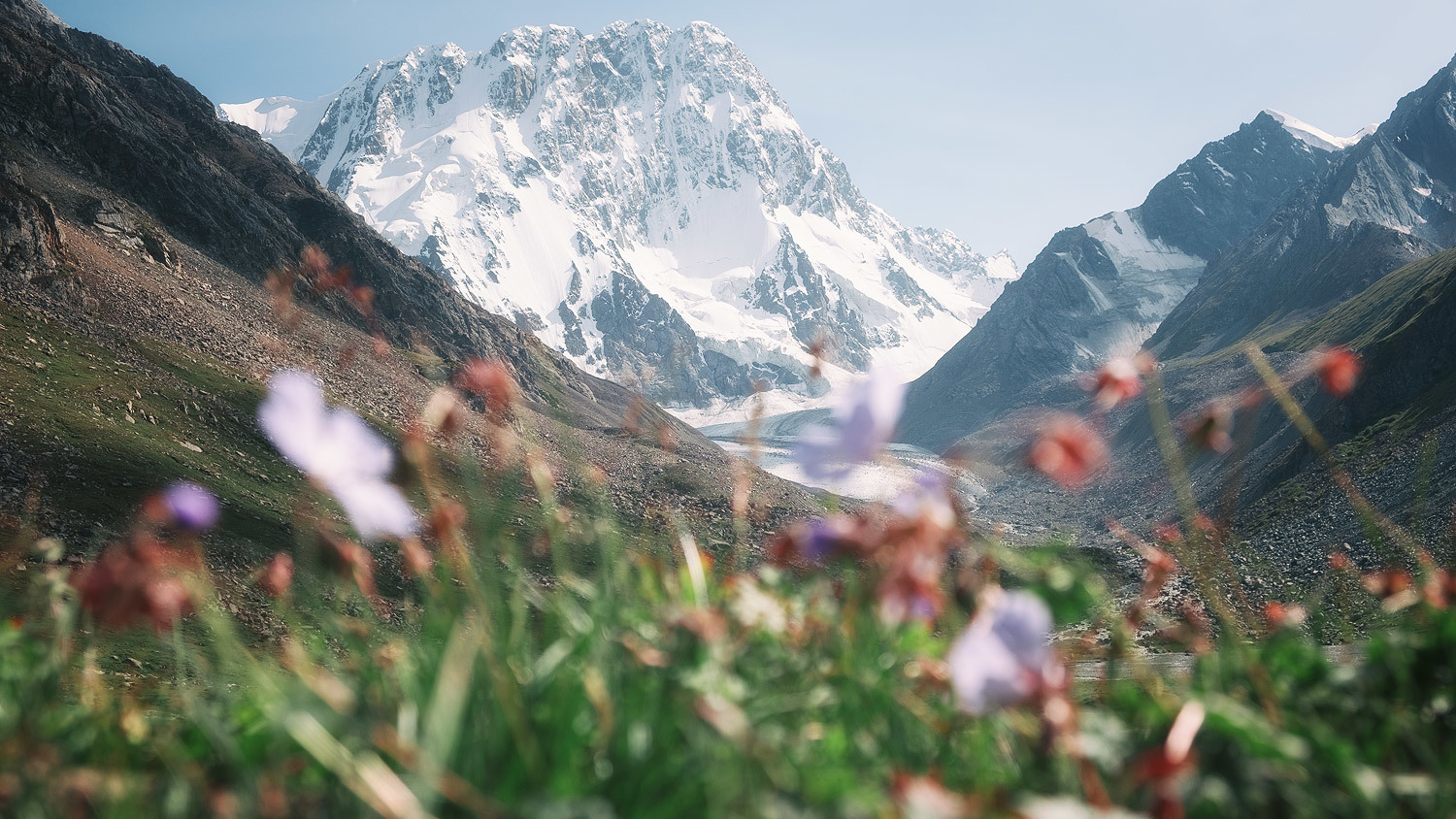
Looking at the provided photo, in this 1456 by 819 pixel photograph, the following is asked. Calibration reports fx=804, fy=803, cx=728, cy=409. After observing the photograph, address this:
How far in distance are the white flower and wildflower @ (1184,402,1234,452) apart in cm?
200

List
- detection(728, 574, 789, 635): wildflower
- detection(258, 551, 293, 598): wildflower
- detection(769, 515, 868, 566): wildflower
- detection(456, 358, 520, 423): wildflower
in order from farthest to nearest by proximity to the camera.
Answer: detection(258, 551, 293, 598): wildflower
detection(456, 358, 520, 423): wildflower
detection(728, 574, 789, 635): wildflower
detection(769, 515, 868, 566): wildflower

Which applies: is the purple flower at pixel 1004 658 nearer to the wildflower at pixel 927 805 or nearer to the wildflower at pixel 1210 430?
the wildflower at pixel 927 805

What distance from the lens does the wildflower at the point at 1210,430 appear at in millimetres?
2121

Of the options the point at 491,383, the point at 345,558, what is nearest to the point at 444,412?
the point at 491,383

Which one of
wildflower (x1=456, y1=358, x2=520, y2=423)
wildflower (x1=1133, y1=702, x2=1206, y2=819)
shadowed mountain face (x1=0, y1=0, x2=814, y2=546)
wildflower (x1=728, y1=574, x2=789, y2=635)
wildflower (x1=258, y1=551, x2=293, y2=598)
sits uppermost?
shadowed mountain face (x1=0, y1=0, x2=814, y2=546)

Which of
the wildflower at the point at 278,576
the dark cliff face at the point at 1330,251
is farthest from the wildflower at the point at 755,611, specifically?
the dark cliff face at the point at 1330,251

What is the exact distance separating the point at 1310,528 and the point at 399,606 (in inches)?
2613

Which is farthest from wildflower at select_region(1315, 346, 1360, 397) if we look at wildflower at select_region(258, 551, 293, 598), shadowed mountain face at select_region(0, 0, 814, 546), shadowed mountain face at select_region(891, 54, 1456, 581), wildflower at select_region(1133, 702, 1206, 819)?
wildflower at select_region(258, 551, 293, 598)

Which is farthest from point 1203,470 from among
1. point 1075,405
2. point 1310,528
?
point 1075,405

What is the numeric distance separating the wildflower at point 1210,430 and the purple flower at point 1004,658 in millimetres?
938

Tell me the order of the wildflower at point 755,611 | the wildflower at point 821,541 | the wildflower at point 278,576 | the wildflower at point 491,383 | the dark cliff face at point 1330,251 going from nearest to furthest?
1. the wildflower at point 821,541
2. the wildflower at point 755,611
3. the wildflower at point 491,383
4. the wildflower at point 278,576
5. the dark cliff face at point 1330,251

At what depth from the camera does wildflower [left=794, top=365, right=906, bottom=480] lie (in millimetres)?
1731

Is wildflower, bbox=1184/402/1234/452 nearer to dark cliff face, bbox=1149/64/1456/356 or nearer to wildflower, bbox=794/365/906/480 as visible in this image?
wildflower, bbox=794/365/906/480

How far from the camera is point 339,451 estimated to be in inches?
73.4
